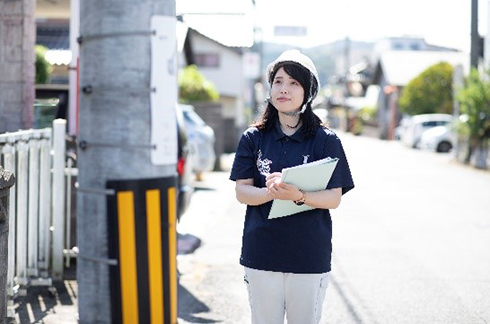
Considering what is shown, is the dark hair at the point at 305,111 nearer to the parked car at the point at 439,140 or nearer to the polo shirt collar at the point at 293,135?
the polo shirt collar at the point at 293,135

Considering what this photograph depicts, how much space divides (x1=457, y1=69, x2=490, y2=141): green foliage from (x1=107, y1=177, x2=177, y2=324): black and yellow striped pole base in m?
22.7

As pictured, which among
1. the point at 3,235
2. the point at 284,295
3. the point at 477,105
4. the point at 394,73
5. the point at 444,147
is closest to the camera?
the point at 284,295

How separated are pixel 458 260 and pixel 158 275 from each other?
6040mm

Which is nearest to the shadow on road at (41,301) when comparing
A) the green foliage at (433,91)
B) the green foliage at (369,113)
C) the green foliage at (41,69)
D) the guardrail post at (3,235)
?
the guardrail post at (3,235)

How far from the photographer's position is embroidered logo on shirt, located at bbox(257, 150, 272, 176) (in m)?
3.92

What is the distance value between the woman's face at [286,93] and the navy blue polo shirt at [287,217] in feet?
0.40

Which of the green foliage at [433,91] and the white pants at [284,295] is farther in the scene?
the green foliage at [433,91]

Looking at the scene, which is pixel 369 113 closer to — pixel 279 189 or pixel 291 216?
pixel 291 216

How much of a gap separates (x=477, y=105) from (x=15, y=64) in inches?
766

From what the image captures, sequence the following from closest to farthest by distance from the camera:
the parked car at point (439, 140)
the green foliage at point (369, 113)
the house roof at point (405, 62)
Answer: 1. the parked car at point (439, 140)
2. the house roof at point (405, 62)
3. the green foliage at point (369, 113)

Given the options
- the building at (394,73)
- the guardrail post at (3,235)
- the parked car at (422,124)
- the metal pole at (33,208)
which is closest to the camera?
the guardrail post at (3,235)

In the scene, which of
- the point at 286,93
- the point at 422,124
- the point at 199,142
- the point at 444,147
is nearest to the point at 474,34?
the point at 444,147

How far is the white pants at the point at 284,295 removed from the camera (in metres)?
3.92

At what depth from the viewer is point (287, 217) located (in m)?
3.91
